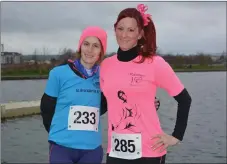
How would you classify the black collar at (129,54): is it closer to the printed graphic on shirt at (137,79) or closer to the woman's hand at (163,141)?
the printed graphic on shirt at (137,79)

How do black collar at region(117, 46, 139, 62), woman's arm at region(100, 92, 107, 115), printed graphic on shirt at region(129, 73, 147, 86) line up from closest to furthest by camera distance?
1. printed graphic on shirt at region(129, 73, 147, 86)
2. black collar at region(117, 46, 139, 62)
3. woman's arm at region(100, 92, 107, 115)

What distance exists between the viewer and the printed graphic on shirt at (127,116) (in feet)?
8.84

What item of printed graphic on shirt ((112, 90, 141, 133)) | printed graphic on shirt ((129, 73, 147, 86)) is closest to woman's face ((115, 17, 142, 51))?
printed graphic on shirt ((129, 73, 147, 86))

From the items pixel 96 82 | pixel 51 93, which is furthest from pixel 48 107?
pixel 96 82

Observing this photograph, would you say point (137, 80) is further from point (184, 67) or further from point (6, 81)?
point (184, 67)

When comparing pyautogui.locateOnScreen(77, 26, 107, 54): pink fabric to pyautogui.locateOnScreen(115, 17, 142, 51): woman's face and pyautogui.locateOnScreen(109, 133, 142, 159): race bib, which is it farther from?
pyautogui.locateOnScreen(109, 133, 142, 159): race bib

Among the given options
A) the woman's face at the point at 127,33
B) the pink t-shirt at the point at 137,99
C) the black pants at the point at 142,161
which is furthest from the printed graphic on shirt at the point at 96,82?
the black pants at the point at 142,161

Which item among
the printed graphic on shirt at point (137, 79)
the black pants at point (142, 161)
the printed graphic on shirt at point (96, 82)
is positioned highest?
the printed graphic on shirt at point (137, 79)

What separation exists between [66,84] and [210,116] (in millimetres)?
28776

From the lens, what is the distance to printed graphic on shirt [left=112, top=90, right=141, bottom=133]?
270cm

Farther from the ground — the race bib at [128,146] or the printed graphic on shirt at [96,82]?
the printed graphic on shirt at [96,82]

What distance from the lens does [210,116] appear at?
30453 mm

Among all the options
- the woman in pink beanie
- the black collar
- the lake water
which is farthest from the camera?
the lake water

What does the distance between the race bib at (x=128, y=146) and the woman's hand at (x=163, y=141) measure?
4.4 inches
